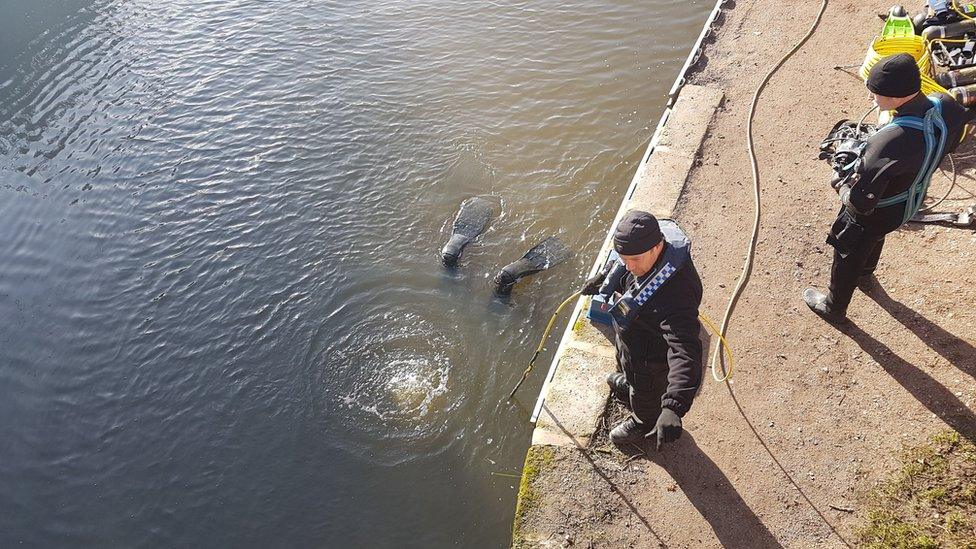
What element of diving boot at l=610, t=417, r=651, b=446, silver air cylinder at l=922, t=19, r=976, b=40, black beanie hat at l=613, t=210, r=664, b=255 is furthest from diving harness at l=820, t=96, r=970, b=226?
silver air cylinder at l=922, t=19, r=976, b=40

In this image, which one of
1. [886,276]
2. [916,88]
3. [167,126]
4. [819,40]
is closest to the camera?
[916,88]

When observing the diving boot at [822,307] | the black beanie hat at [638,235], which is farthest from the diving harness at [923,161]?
the black beanie hat at [638,235]

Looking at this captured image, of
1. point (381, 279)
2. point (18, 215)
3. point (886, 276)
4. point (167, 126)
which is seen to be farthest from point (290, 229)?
point (886, 276)

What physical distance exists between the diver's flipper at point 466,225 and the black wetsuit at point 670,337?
12.6 feet

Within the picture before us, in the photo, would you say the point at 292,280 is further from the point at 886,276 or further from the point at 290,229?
the point at 886,276

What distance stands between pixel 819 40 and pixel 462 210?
621cm

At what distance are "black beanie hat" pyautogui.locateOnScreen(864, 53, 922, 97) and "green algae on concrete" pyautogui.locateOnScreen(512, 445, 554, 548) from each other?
12.9 feet

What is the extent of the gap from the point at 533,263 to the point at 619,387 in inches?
106

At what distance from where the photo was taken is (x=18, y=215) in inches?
419

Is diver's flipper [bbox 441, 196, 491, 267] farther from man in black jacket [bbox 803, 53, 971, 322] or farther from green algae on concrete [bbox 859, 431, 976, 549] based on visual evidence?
green algae on concrete [bbox 859, 431, 976, 549]

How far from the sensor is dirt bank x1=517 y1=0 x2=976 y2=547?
16.1 ft

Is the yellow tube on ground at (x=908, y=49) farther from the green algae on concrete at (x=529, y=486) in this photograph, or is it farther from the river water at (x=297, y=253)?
the green algae on concrete at (x=529, y=486)

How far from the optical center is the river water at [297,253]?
6520 millimetres

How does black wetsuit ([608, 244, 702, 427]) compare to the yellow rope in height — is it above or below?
below
